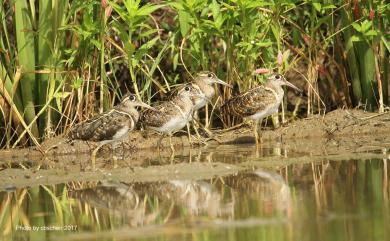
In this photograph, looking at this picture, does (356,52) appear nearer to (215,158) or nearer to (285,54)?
(285,54)

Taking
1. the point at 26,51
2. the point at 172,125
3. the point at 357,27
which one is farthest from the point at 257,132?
the point at 26,51

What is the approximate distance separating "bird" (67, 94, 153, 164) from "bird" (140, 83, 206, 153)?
0.38 meters

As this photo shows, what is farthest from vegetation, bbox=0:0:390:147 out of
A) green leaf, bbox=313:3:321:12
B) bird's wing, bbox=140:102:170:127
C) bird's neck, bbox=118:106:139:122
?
bird's neck, bbox=118:106:139:122

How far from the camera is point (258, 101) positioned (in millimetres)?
12359

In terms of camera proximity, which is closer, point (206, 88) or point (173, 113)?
point (173, 113)

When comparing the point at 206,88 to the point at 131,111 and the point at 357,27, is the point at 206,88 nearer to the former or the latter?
the point at 131,111

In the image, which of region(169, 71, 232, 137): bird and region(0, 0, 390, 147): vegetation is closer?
region(0, 0, 390, 147): vegetation

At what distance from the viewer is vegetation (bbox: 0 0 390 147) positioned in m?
12.1

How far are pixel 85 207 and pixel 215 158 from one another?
9.58 feet

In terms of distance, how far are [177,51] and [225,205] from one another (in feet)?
16.1

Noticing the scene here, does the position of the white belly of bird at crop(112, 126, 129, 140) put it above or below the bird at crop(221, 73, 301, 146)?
below

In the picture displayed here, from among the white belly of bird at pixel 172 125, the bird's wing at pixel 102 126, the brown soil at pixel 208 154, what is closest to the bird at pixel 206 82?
the white belly of bird at pixel 172 125

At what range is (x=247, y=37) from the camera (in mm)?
12477

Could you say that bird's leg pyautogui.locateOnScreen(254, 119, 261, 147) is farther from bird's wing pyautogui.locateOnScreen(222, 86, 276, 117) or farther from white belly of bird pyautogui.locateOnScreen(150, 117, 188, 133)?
white belly of bird pyautogui.locateOnScreen(150, 117, 188, 133)
